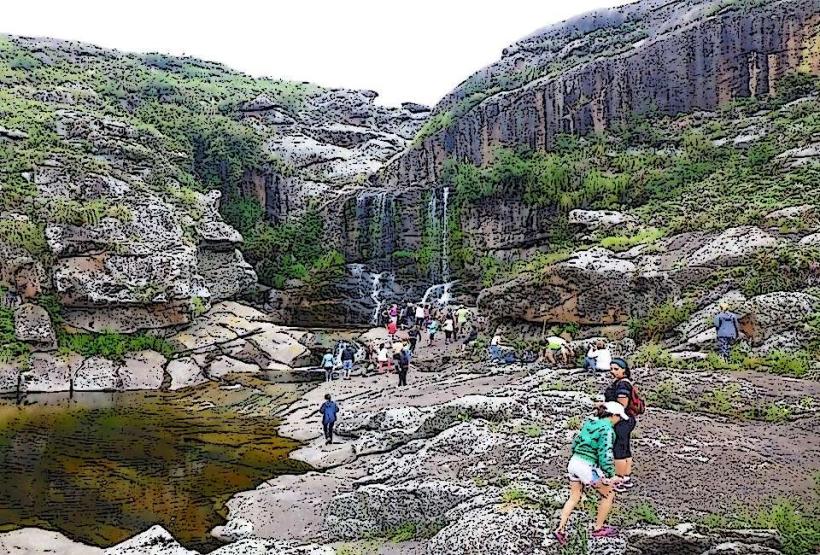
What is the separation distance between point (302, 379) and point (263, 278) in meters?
16.5

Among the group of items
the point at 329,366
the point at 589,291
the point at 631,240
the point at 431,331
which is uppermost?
the point at 631,240

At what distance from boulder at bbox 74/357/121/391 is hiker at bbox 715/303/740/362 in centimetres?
2159

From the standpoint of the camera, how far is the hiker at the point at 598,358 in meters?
17.9

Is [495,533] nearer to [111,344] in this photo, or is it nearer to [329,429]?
[329,429]

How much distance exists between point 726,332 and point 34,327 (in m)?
25.1

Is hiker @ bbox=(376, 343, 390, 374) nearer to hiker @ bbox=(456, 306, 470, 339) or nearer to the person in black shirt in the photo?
hiker @ bbox=(456, 306, 470, 339)

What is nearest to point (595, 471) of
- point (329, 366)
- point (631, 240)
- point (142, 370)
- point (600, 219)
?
point (631, 240)

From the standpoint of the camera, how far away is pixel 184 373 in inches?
1142

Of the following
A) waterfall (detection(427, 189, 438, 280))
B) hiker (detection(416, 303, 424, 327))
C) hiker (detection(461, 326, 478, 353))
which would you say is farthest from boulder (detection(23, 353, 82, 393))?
waterfall (detection(427, 189, 438, 280))

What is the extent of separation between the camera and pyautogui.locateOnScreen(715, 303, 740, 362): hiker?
1700 centimetres

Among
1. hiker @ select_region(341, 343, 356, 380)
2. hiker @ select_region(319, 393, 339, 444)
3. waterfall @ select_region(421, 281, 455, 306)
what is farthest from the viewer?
waterfall @ select_region(421, 281, 455, 306)

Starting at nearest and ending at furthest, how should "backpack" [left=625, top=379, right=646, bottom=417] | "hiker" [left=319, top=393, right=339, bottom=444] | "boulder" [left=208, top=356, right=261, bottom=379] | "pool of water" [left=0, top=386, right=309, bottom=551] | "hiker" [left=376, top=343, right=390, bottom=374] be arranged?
"backpack" [left=625, top=379, right=646, bottom=417] < "pool of water" [left=0, top=386, right=309, bottom=551] < "hiker" [left=319, top=393, right=339, bottom=444] < "hiker" [left=376, top=343, right=390, bottom=374] < "boulder" [left=208, top=356, right=261, bottom=379]

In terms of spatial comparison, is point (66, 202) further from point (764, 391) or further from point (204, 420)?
point (764, 391)

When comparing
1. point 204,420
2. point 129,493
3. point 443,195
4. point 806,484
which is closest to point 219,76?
point 443,195
